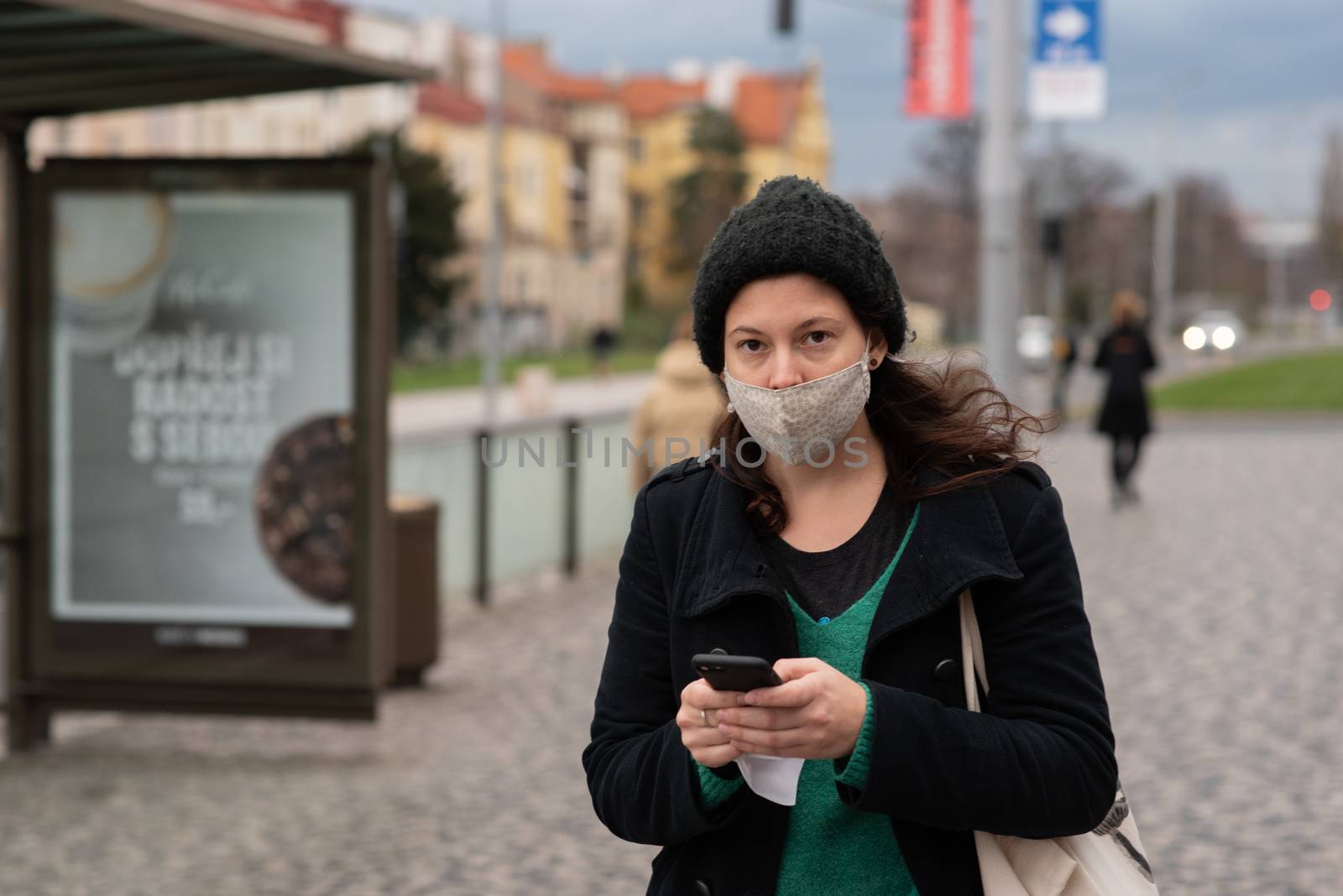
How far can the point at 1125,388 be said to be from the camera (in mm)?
16766

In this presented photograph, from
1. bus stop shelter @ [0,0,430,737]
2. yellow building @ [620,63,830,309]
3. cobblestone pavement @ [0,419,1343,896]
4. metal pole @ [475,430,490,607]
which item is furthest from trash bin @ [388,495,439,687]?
yellow building @ [620,63,830,309]

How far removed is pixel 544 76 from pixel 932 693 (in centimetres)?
7906

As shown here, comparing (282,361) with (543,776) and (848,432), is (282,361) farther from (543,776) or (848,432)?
(848,432)

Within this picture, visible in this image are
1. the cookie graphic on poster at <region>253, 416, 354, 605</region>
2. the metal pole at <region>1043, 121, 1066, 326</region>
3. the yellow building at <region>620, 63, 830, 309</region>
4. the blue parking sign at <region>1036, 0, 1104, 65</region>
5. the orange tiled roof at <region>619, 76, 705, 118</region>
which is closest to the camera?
the cookie graphic on poster at <region>253, 416, 354, 605</region>

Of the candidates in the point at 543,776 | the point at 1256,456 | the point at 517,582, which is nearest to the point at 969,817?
the point at 543,776

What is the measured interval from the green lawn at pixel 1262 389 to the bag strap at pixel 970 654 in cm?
3467

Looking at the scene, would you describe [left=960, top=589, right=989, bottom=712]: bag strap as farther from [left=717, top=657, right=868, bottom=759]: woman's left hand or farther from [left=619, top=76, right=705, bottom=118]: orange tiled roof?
[left=619, top=76, right=705, bottom=118]: orange tiled roof

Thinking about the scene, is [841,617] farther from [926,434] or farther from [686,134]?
[686,134]

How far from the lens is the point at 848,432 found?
7.44ft

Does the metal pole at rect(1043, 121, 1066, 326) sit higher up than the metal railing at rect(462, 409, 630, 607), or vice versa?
the metal pole at rect(1043, 121, 1066, 326)

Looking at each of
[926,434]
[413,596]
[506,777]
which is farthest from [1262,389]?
[926,434]

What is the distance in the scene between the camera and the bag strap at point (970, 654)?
2131 mm

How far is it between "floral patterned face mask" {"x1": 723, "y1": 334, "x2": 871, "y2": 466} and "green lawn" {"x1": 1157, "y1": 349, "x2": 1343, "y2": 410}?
34644mm

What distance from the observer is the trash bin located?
28.0ft
